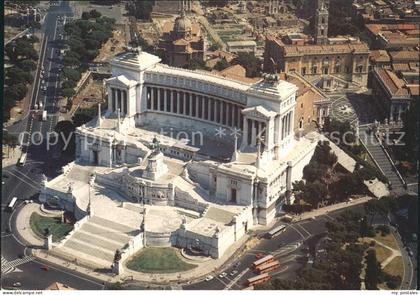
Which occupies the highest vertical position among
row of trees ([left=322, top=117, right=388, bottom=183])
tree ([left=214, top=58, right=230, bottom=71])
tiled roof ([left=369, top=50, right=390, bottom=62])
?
tiled roof ([left=369, top=50, right=390, bottom=62])

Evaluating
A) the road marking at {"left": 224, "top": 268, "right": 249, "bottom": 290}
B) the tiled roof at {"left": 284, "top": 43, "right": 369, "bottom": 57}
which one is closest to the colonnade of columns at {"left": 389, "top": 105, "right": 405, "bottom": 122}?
the tiled roof at {"left": 284, "top": 43, "right": 369, "bottom": 57}

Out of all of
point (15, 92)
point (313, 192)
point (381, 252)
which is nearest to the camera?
point (381, 252)

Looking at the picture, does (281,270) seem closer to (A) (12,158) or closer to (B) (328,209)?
(B) (328,209)

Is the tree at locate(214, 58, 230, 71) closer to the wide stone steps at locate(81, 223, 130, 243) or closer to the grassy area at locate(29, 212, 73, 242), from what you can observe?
the grassy area at locate(29, 212, 73, 242)

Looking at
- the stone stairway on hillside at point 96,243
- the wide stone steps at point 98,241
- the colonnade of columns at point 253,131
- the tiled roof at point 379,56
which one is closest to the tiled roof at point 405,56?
the tiled roof at point 379,56

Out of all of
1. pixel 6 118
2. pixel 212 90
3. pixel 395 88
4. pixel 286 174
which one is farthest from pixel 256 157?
pixel 6 118

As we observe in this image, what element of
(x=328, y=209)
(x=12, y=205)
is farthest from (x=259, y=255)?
(x=12, y=205)
